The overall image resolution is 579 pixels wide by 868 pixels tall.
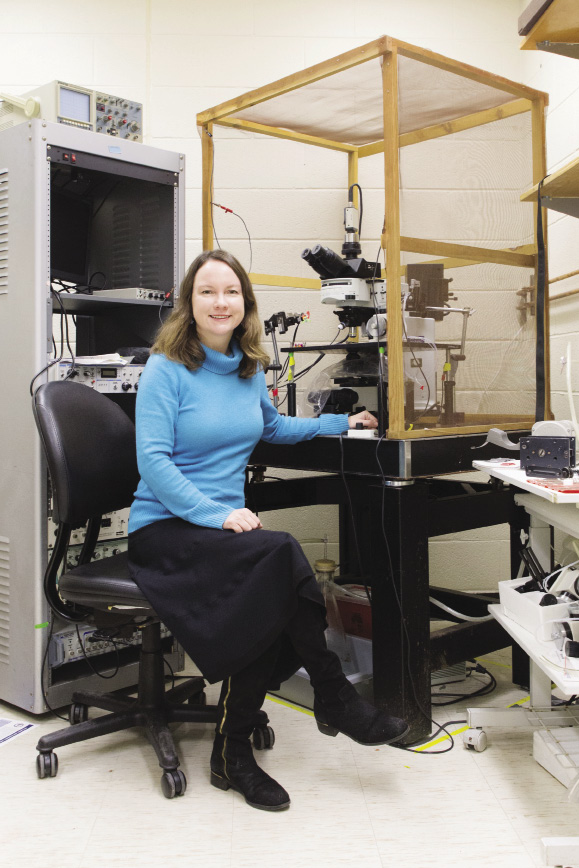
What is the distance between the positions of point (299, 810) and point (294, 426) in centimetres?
98

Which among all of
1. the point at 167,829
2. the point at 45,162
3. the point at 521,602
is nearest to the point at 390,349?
the point at 521,602

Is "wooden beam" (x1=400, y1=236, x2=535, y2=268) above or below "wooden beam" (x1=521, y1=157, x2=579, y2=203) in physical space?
below

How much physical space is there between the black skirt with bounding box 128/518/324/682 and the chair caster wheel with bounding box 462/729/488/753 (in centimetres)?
60

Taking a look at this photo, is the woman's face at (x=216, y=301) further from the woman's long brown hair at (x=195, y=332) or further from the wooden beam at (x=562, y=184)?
the wooden beam at (x=562, y=184)

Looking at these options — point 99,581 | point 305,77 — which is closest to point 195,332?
point 99,581

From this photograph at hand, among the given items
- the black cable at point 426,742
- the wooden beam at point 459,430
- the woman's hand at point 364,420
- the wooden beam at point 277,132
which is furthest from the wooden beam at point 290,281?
the black cable at point 426,742

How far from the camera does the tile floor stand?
147 centimetres

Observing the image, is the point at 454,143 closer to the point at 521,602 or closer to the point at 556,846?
the point at 521,602

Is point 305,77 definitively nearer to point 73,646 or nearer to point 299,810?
point 73,646

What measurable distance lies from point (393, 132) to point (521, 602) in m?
1.21

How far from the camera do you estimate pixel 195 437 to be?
186 cm

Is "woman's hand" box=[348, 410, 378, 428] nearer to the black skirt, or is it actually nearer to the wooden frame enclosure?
the wooden frame enclosure

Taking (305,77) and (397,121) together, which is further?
(305,77)

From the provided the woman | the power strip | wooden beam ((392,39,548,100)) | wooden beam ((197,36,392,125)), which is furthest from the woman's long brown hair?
the power strip
